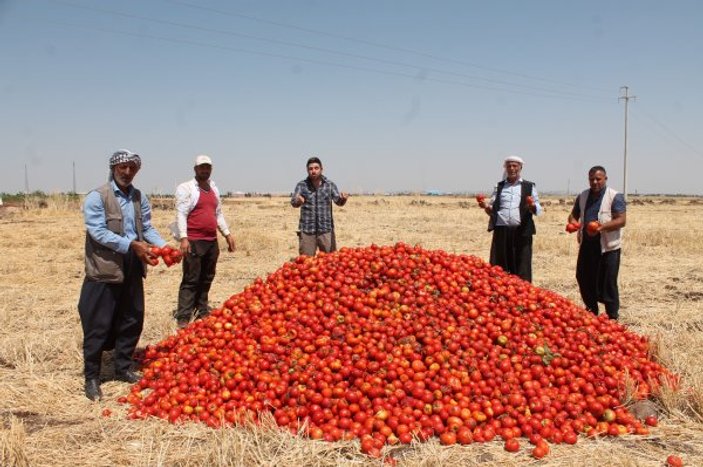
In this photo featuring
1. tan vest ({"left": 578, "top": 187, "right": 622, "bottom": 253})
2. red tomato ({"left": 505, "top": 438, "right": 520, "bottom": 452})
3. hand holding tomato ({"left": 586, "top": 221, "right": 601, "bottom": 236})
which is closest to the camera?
red tomato ({"left": 505, "top": 438, "right": 520, "bottom": 452})

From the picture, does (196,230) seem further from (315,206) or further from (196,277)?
(315,206)

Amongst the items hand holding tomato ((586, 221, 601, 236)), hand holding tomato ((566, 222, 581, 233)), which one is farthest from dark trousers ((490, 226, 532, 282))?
hand holding tomato ((586, 221, 601, 236))

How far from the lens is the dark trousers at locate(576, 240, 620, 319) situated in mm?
6402

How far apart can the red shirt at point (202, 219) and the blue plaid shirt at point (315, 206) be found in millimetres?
1139

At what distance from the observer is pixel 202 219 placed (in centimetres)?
680

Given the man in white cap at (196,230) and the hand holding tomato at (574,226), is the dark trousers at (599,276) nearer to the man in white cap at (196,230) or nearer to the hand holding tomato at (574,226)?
the hand holding tomato at (574,226)

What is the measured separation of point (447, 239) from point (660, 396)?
14.1 metres

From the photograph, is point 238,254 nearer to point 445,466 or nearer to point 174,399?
point 174,399

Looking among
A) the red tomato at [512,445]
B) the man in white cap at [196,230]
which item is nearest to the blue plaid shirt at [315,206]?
the man in white cap at [196,230]

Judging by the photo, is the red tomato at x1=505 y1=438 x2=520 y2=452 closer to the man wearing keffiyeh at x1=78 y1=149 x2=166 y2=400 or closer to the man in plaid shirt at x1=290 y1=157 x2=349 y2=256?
the man wearing keffiyeh at x1=78 y1=149 x2=166 y2=400

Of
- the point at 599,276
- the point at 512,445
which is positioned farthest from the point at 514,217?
the point at 512,445

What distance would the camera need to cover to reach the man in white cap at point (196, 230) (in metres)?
6.68

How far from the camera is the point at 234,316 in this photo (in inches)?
211

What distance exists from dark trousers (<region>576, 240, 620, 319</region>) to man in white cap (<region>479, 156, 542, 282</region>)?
70 centimetres
